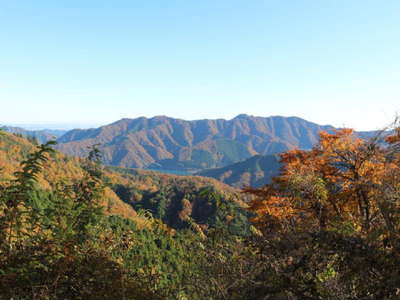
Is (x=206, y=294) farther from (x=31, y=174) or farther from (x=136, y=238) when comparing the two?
(x=31, y=174)

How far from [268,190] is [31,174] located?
24.7 metres

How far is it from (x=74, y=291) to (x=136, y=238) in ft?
6.22

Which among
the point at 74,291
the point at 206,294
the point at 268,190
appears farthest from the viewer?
the point at 268,190

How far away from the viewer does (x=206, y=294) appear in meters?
5.79

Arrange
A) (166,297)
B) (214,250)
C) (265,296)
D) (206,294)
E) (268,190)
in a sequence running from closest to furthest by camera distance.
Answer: (265,296) < (206,294) < (166,297) < (214,250) < (268,190)

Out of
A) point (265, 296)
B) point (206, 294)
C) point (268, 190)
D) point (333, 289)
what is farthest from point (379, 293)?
point (268, 190)

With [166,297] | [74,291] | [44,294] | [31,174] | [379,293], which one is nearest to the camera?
[379,293]

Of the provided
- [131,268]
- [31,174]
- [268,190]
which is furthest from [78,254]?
[268,190]

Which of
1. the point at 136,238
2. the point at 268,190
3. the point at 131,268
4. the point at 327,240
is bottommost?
the point at 268,190

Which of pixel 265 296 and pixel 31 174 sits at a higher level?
pixel 31 174

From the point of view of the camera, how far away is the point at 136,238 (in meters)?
6.77

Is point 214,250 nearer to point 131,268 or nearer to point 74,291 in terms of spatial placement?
point 131,268

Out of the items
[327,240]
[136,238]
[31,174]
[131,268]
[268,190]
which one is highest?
[31,174]

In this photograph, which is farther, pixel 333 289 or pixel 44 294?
pixel 44 294
